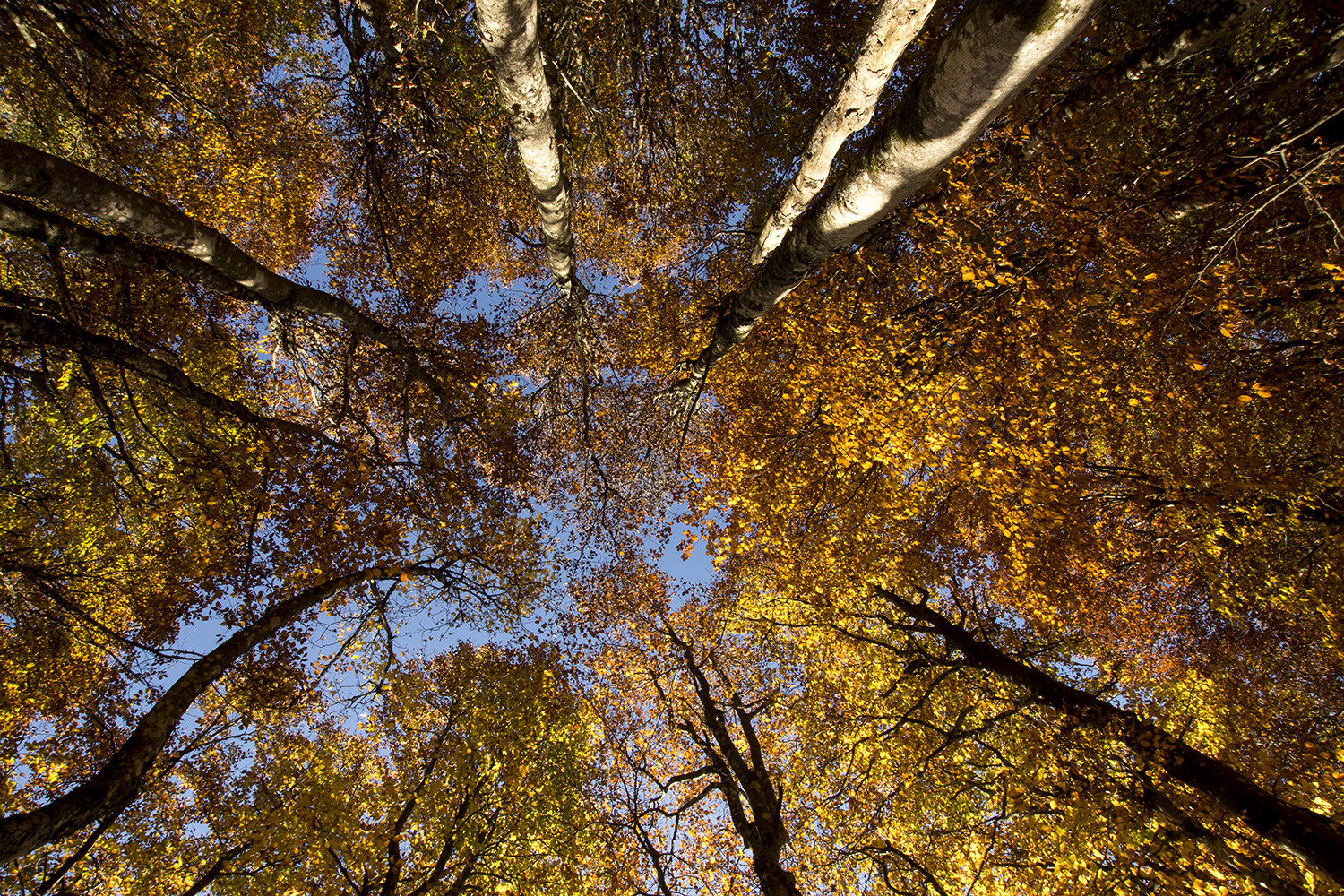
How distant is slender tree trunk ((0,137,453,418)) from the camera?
3.65 m

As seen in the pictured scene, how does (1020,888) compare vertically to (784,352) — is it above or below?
below

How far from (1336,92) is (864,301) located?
5.95 m

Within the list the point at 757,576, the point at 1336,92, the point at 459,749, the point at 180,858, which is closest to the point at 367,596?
the point at 459,749

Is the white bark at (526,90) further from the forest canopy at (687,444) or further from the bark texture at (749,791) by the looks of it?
the bark texture at (749,791)

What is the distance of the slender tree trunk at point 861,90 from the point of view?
123 inches

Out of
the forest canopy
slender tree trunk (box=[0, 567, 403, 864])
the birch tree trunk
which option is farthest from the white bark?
slender tree trunk (box=[0, 567, 403, 864])

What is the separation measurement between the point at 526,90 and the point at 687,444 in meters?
8.16

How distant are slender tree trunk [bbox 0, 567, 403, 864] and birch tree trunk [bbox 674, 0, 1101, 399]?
9669mm

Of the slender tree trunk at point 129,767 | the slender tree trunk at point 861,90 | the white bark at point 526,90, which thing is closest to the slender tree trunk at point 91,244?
the white bark at point 526,90

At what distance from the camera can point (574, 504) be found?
38.5 ft

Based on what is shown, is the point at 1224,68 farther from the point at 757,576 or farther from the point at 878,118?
the point at 757,576

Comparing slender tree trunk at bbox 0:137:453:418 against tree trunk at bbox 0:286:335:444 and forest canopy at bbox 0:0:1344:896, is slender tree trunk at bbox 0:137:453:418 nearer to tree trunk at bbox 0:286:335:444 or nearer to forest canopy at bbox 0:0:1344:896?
forest canopy at bbox 0:0:1344:896

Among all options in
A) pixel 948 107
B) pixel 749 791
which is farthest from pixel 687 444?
pixel 948 107

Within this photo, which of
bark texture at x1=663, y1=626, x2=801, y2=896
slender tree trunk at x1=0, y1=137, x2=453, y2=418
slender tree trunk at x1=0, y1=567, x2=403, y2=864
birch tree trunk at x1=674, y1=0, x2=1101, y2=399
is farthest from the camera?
bark texture at x1=663, y1=626, x2=801, y2=896
